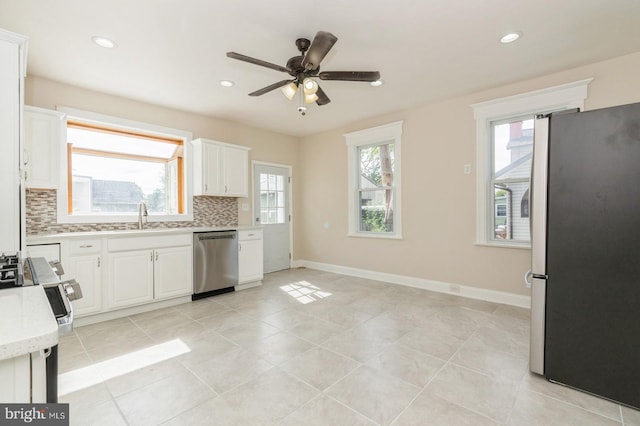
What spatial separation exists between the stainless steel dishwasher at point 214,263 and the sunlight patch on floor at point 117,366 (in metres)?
1.29

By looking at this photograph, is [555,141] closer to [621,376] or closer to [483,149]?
[621,376]

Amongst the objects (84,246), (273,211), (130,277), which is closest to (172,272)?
(130,277)

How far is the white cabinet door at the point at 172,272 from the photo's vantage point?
3.56 metres

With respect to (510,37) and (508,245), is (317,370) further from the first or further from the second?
(510,37)

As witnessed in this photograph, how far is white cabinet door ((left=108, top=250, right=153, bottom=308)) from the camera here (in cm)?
323

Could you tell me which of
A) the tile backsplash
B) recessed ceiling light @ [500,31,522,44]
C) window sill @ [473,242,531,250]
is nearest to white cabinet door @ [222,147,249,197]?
the tile backsplash

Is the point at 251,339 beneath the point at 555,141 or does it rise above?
beneath

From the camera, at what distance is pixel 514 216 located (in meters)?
3.68

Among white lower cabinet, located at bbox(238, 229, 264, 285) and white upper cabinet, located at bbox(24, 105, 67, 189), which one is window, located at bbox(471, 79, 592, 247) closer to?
white lower cabinet, located at bbox(238, 229, 264, 285)

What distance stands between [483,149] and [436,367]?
9.19 feet

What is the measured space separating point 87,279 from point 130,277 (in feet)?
1.28

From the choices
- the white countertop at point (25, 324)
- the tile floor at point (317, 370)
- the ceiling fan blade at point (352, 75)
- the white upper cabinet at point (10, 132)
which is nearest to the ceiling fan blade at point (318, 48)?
the ceiling fan blade at point (352, 75)

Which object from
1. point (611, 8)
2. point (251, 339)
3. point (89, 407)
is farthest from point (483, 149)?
point (89, 407)

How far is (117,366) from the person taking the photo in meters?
2.26
